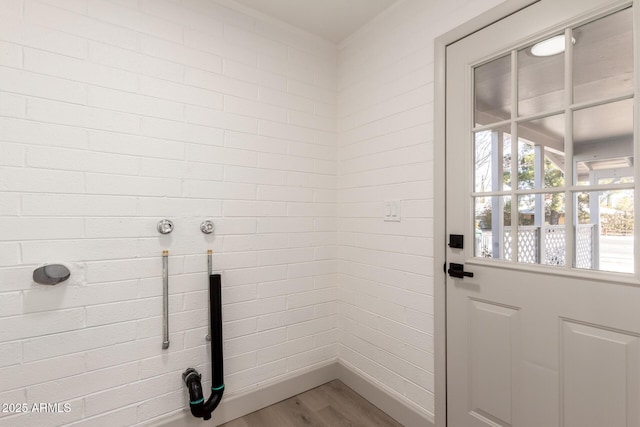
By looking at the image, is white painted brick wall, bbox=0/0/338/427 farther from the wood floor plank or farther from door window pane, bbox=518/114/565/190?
door window pane, bbox=518/114/565/190

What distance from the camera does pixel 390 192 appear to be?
199cm

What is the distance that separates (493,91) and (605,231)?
0.80 meters

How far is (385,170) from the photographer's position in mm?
2025

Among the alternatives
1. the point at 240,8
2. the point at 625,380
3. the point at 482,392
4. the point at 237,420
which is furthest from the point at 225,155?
the point at 625,380

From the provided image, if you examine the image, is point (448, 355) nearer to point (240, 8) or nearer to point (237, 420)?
point (237, 420)

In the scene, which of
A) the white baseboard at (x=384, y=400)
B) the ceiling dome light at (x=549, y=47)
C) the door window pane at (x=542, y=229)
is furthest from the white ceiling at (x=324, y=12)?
the white baseboard at (x=384, y=400)

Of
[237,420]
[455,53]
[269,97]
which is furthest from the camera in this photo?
[269,97]

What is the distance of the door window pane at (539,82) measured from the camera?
1331 millimetres

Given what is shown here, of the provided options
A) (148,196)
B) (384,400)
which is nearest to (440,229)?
(384,400)

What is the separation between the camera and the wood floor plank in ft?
6.16

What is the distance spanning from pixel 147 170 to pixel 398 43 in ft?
5.52

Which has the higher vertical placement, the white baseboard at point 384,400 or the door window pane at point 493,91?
the door window pane at point 493,91

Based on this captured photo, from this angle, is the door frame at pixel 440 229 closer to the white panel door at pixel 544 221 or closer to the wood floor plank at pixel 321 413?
the white panel door at pixel 544 221

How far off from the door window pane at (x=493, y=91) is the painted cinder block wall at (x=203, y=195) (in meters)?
0.27
